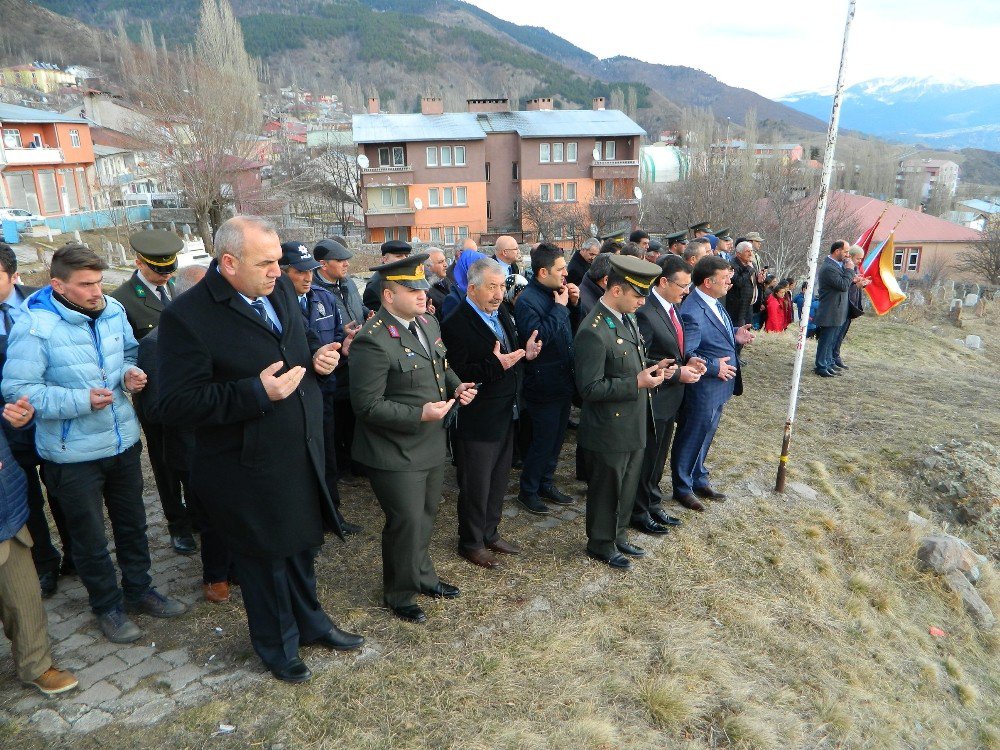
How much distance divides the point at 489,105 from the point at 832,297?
41778 mm

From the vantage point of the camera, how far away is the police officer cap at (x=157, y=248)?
13.9ft

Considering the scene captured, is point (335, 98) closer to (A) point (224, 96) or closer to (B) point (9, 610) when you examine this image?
(A) point (224, 96)

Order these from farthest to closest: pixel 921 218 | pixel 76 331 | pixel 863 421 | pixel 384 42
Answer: pixel 384 42, pixel 921 218, pixel 863 421, pixel 76 331

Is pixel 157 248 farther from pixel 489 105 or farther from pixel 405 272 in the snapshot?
pixel 489 105

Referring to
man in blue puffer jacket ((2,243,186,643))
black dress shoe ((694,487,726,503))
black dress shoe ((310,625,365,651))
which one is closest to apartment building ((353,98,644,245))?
black dress shoe ((694,487,726,503))

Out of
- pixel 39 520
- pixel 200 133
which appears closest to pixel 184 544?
pixel 39 520

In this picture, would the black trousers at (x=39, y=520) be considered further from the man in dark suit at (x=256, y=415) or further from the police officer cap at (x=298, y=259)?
the police officer cap at (x=298, y=259)

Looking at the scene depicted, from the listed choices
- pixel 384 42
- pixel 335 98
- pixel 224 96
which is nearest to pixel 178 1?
pixel 384 42

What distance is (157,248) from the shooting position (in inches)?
169

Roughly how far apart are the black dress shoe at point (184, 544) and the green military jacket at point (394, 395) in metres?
1.96

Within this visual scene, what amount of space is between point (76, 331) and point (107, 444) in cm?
65

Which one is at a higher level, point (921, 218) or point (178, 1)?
point (178, 1)

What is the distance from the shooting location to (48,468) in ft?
11.7

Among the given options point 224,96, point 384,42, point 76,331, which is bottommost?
point 76,331
